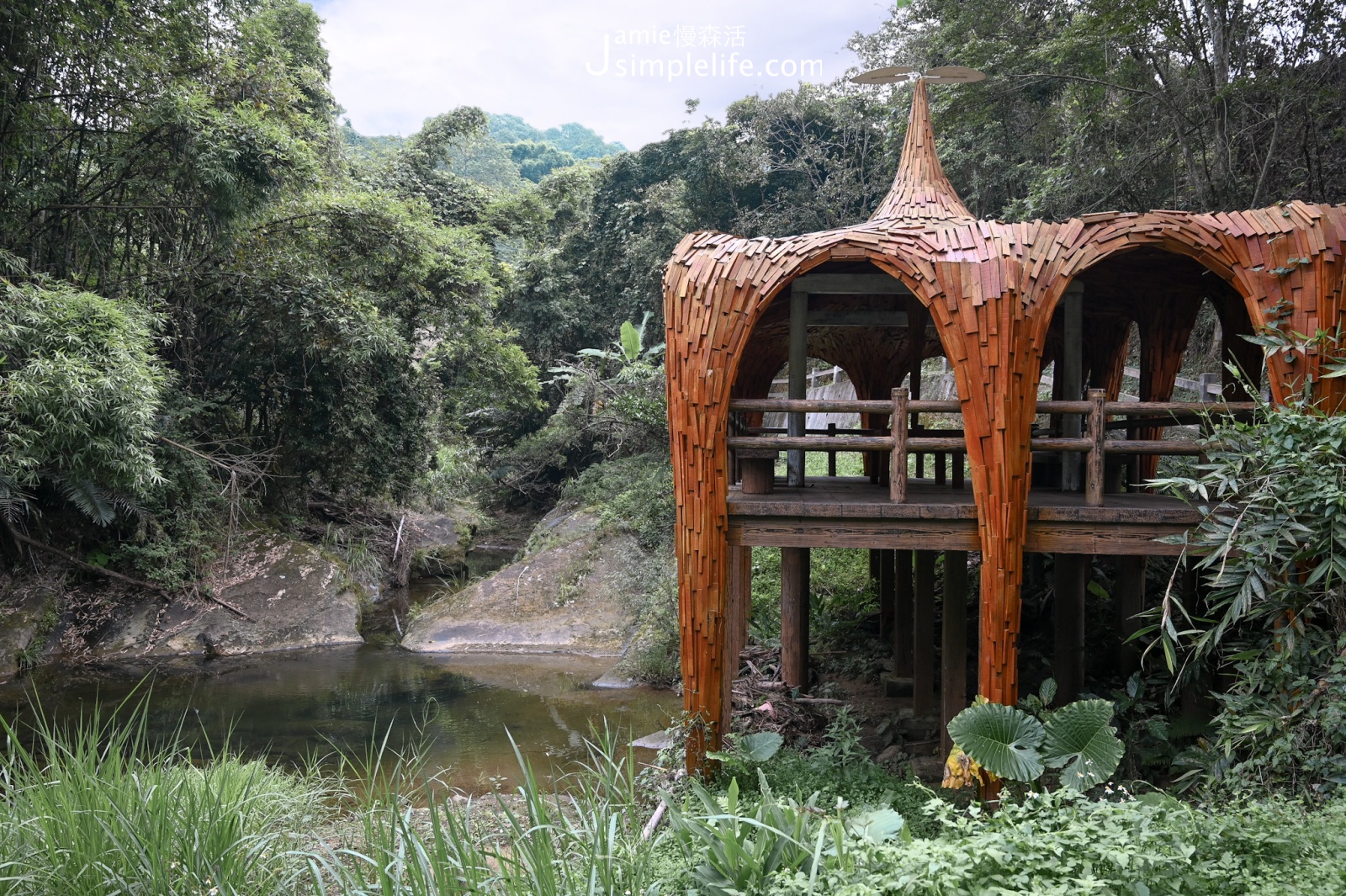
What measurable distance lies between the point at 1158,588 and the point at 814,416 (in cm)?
1092

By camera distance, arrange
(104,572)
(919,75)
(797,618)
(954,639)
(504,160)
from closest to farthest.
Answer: (954,639) < (919,75) < (797,618) < (104,572) < (504,160)

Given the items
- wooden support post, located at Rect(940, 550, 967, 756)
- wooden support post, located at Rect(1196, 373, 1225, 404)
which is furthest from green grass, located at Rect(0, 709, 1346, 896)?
wooden support post, located at Rect(1196, 373, 1225, 404)

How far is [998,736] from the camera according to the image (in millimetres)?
4621

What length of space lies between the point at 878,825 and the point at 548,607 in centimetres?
981

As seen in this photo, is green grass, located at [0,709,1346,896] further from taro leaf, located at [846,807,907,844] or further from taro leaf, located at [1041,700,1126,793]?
taro leaf, located at [1041,700,1126,793]

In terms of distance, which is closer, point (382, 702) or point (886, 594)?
point (886, 594)

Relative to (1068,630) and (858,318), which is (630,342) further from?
(1068,630)

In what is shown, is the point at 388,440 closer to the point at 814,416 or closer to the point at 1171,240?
the point at 814,416

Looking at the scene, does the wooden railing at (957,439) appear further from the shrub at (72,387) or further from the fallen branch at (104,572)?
the fallen branch at (104,572)

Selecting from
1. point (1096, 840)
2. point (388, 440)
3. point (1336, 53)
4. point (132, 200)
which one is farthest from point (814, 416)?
point (1096, 840)

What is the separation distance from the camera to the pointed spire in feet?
21.7

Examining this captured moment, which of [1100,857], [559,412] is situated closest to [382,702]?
[1100,857]

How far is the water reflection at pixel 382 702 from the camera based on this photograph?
8.48 metres

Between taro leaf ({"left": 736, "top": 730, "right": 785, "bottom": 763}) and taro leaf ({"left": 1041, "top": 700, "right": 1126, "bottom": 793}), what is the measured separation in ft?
4.81
